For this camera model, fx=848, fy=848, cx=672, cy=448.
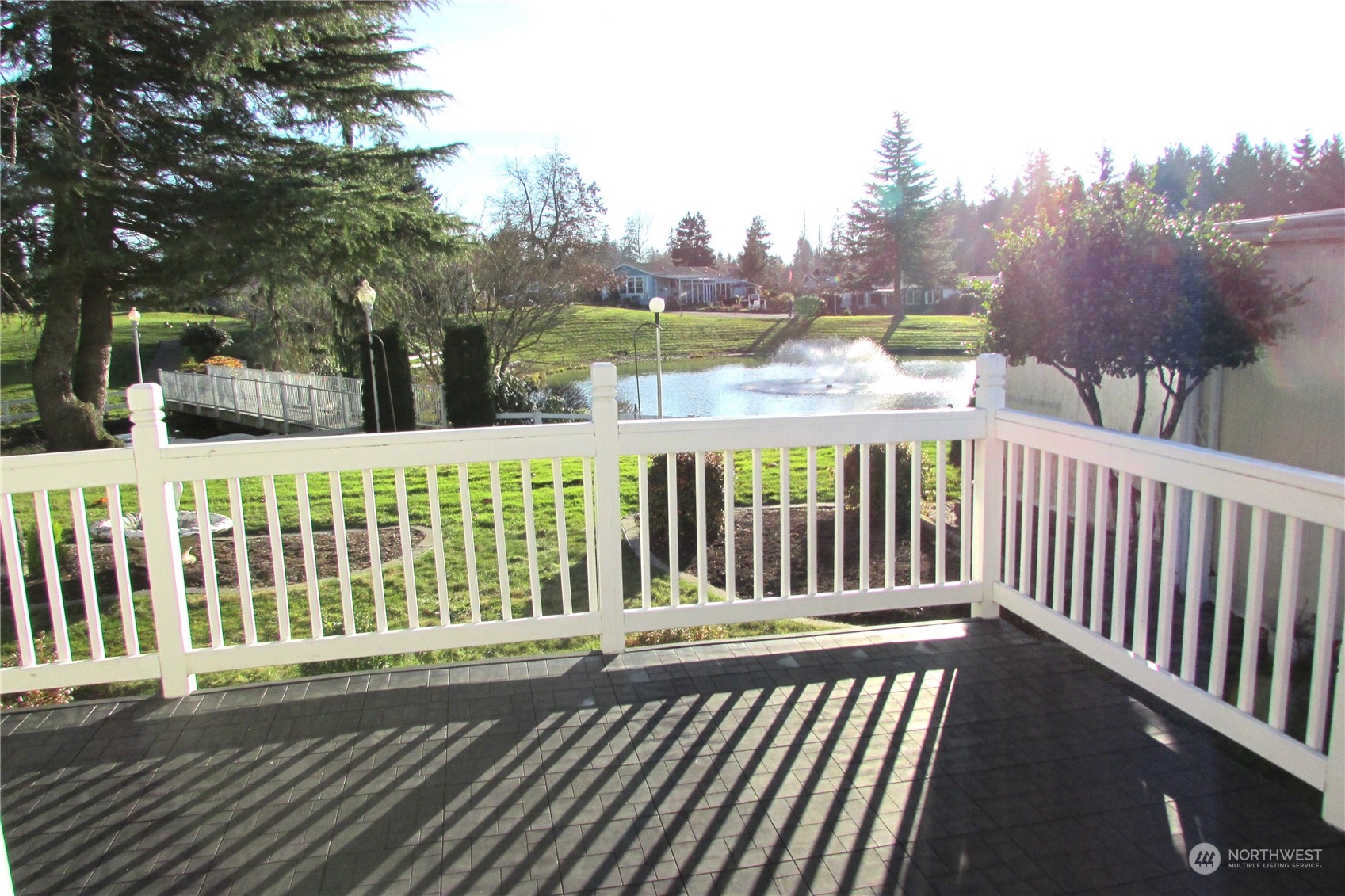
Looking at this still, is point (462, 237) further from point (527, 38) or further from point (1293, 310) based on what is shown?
point (1293, 310)

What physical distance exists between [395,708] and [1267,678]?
12.6 ft

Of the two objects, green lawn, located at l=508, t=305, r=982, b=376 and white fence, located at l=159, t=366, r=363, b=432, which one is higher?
green lawn, located at l=508, t=305, r=982, b=376

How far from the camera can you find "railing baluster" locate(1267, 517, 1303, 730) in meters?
1.91

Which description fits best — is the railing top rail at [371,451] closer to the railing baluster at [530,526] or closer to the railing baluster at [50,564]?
the railing baluster at [530,526]

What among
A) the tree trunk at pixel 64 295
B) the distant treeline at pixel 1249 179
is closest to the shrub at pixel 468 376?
the tree trunk at pixel 64 295

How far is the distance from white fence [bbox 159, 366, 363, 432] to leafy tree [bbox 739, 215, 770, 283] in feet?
97.3

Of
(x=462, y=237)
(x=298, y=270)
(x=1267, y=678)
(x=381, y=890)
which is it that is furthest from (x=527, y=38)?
(x=462, y=237)

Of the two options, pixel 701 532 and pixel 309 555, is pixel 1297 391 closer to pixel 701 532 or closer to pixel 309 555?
pixel 701 532

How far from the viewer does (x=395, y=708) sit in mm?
2604

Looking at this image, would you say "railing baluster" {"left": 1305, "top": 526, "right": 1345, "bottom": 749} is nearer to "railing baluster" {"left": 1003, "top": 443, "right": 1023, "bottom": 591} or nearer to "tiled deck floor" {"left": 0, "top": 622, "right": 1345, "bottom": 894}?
"tiled deck floor" {"left": 0, "top": 622, "right": 1345, "bottom": 894}

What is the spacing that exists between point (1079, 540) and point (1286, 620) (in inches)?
28.6

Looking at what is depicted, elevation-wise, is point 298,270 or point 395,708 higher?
point 298,270

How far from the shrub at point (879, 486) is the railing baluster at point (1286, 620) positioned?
12.2ft

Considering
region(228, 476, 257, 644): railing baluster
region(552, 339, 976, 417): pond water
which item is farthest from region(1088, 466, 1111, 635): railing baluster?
region(552, 339, 976, 417): pond water
